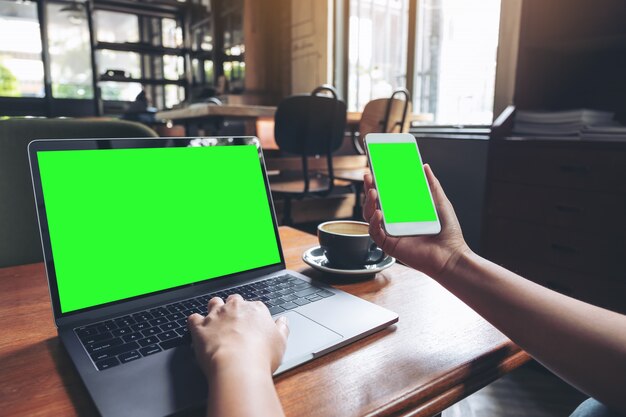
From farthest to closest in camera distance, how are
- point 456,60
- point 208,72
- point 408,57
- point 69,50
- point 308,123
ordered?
1. point 69,50
2. point 208,72
3. point 408,57
4. point 456,60
5. point 308,123

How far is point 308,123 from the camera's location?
96.4 inches

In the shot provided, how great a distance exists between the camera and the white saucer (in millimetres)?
673

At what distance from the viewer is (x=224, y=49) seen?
5.96 meters

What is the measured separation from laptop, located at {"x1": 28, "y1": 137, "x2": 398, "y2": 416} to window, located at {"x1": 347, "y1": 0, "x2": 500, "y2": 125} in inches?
98.3

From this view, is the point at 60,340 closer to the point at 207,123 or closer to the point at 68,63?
the point at 207,123

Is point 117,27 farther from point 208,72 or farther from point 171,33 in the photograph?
point 208,72

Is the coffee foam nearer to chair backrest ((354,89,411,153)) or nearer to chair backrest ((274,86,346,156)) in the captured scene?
chair backrest ((274,86,346,156))

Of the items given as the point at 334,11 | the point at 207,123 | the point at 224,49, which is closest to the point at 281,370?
the point at 207,123

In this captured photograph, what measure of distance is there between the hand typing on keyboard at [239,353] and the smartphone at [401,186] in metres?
0.23

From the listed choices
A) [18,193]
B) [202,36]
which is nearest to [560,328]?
[18,193]

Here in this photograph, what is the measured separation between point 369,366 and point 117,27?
965 centimetres

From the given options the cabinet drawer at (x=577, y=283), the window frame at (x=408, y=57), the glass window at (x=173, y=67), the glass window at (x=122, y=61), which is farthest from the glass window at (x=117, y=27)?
the cabinet drawer at (x=577, y=283)

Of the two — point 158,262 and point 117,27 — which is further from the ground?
point 117,27

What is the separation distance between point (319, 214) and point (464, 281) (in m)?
2.28
